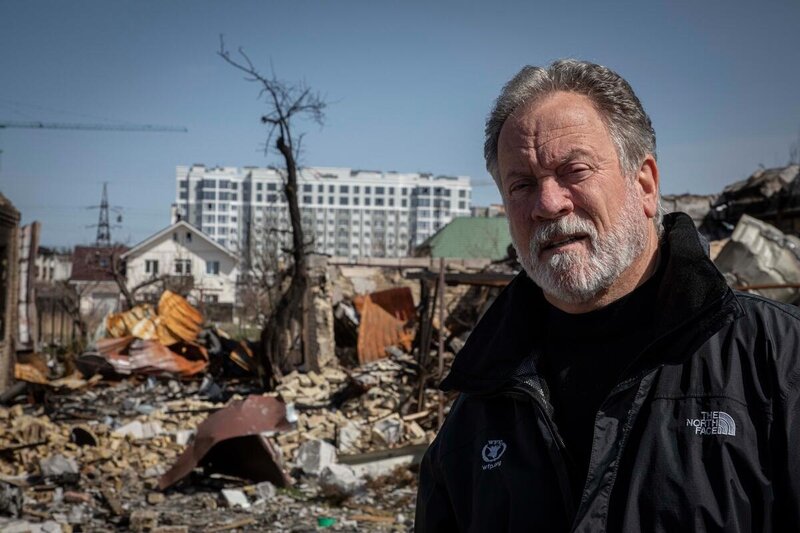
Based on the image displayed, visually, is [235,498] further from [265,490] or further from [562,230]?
[562,230]

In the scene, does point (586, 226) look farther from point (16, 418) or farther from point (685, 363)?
point (16, 418)

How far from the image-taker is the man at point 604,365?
1504 millimetres

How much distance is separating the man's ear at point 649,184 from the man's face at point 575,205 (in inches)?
1.0

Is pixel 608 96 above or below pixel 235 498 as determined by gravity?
above

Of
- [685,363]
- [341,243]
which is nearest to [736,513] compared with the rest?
[685,363]

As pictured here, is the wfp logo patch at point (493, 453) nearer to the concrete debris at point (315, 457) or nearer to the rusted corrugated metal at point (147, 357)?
the concrete debris at point (315, 457)

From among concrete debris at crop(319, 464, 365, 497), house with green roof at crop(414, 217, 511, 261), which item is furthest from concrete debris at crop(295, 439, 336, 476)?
house with green roof at crop(414, 217, 511, 261)

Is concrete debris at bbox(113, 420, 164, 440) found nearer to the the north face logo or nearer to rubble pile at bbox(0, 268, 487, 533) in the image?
rubble pile at bbox(0, 268, 487, 533)

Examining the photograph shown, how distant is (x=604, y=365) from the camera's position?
189 centimetres

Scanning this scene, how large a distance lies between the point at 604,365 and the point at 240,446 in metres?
7.23

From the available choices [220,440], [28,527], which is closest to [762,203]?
[220,440]

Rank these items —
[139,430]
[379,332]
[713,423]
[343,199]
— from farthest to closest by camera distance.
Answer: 1. [343,199]
2. [379,332]
3. [139,430]
4. [713,423]

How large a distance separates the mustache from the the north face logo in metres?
0.53

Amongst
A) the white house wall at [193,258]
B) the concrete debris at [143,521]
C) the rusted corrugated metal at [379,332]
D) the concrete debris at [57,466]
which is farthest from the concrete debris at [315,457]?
the white house wall at [193,258]
